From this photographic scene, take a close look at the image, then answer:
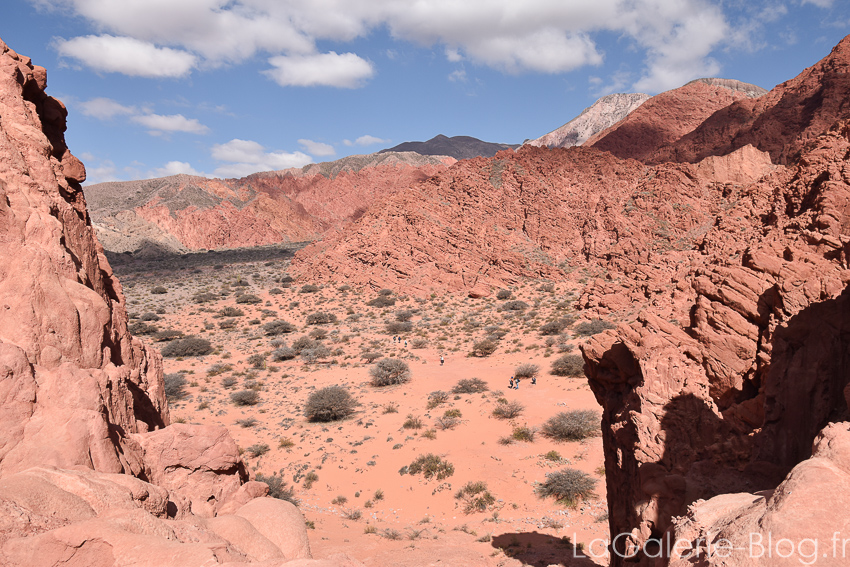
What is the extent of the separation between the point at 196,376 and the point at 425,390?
1058 cm

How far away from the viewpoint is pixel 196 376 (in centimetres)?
2150

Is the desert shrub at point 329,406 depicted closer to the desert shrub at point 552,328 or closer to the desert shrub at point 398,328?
the desert shrub at point 398,328

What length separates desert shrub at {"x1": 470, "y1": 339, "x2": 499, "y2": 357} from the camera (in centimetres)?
2417

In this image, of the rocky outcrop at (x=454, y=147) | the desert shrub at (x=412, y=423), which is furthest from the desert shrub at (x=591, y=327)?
the rocky outcrop at (x=454, y=147)

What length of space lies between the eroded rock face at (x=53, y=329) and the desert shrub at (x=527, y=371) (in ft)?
51.0

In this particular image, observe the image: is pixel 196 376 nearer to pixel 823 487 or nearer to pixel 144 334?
pixel 144 334

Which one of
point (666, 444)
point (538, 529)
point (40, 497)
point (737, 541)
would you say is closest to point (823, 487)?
point (737, 541)

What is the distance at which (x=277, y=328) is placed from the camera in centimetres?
2927

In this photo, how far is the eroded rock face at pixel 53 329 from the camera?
4.25 metres

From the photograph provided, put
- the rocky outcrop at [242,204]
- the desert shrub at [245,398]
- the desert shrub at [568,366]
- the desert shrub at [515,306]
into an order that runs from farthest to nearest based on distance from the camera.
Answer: the rocky outcrop at [242,204], the desert shrub at [515,306], the desert shrub at [568,366], the desert shrub at [245,398]

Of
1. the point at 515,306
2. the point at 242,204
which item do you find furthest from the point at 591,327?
the point at 242,204

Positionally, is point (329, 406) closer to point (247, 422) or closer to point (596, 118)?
point (247, 422)

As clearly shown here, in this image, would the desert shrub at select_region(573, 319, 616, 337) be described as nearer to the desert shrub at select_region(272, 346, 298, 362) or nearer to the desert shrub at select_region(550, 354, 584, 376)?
the desert shrub at select_region(550, 354, 584, 376)

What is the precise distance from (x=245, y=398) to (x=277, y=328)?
11.1m
